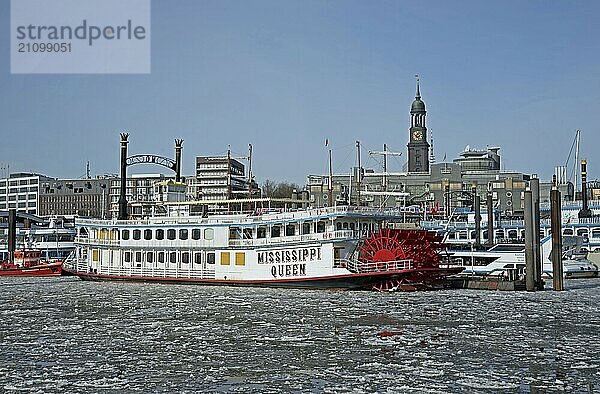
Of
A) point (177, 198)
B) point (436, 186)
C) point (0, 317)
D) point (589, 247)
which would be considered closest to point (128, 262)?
point (177, 198)

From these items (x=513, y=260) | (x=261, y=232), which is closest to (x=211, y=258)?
(x=261, y=232)

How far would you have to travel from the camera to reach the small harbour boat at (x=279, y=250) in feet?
126

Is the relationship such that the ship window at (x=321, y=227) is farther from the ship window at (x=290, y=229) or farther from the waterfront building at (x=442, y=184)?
the waterfront building at (x=442, y=184)

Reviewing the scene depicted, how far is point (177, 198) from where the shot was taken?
173ft

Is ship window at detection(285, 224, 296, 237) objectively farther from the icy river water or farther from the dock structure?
the dock structure

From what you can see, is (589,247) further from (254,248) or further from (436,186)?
(436,186)

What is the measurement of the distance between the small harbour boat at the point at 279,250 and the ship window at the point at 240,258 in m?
0.06

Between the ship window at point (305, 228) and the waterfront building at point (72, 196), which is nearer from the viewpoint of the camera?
A: the ship window at point (305, 228)

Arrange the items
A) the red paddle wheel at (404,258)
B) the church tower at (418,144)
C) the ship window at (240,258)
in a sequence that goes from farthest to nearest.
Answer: the church tower at (418,144), the ship window at (240,258), the red paddle wheel at (404,258)

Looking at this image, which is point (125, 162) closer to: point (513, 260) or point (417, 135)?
point (513, 260)

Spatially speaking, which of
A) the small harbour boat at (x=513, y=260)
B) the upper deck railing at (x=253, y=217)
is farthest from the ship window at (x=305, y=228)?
the small harbour boat at (x=513, y=260)

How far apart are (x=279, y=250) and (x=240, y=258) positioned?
2.74 metres

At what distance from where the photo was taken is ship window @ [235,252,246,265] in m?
42.2

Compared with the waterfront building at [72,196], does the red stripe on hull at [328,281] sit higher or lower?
lower
